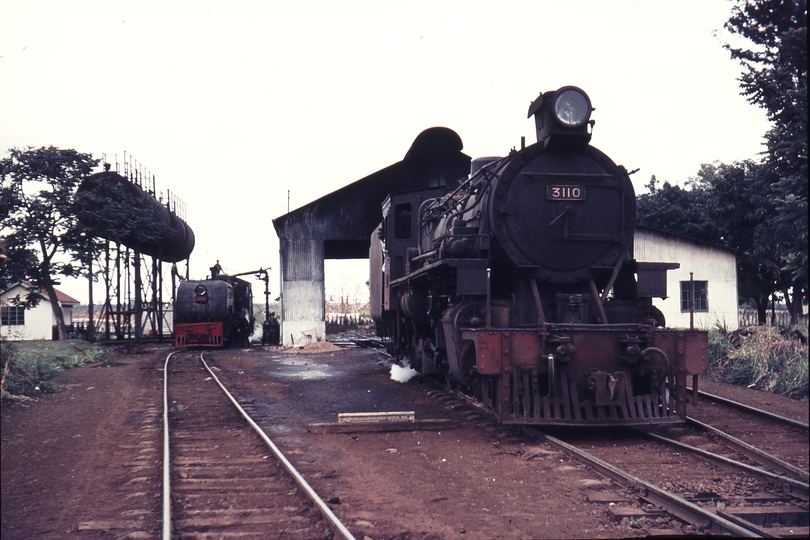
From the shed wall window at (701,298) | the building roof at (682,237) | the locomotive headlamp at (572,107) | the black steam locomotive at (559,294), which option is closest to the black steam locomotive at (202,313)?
the building roof at (682,237)

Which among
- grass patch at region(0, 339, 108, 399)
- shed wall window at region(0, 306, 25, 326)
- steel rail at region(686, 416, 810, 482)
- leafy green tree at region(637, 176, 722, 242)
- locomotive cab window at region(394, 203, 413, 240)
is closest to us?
steel rail at region(686, 416, 810, 482)

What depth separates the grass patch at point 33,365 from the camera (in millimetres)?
9758

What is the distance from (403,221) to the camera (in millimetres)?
11188

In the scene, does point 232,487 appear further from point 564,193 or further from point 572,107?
point 572,107

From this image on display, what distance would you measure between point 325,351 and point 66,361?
283 inches

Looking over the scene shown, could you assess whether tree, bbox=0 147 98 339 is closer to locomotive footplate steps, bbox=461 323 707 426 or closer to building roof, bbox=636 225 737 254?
locomotive footplate steps, bbox=461 323 707 426

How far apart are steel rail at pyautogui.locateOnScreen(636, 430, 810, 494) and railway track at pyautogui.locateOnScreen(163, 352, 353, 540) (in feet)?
10.1

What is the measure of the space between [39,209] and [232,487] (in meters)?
9.29

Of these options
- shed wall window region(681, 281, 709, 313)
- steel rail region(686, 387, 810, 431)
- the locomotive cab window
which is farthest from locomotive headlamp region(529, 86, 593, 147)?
shed wall window region(681, 281, 709, 313)

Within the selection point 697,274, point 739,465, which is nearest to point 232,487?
point 739,465

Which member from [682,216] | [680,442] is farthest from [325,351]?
[680,442]

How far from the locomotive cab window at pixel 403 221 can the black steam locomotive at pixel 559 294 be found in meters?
3.07

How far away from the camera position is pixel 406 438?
22.4ft

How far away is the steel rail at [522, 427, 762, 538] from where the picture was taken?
145 inches
